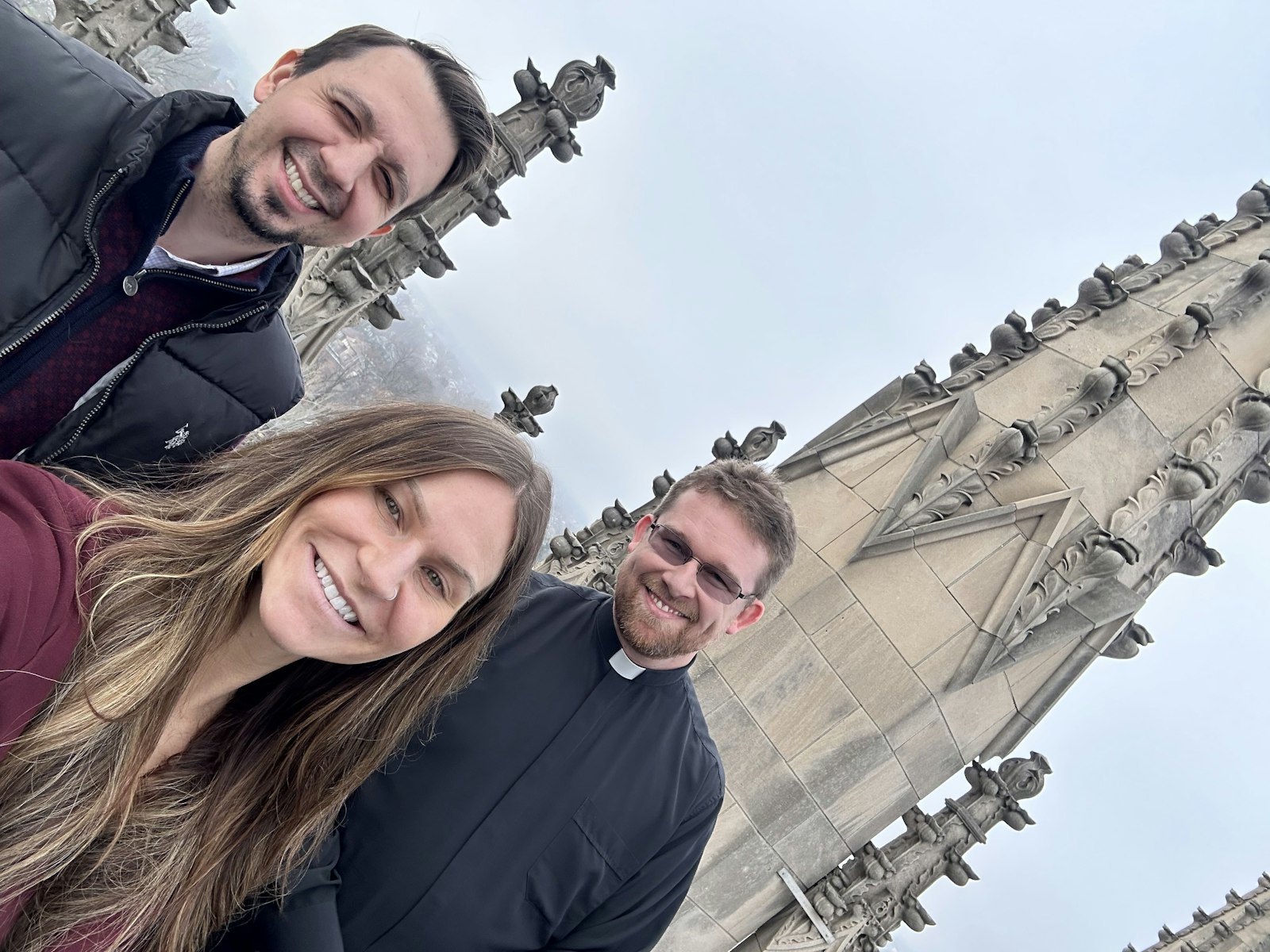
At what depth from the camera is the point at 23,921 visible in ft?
6.37

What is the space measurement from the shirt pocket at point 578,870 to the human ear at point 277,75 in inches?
119

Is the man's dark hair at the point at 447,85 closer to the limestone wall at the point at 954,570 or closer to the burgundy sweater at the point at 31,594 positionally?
the burgundy sweater at the point at 31,594

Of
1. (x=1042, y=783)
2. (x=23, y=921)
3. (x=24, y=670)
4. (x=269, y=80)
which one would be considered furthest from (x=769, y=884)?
(x=269, y=80)

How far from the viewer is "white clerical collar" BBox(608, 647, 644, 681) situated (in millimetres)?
3160

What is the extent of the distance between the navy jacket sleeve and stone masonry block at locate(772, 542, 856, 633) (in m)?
2.11

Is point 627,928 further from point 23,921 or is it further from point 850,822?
point 850,822

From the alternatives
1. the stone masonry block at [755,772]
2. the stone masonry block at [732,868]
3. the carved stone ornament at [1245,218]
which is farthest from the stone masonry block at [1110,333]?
the stone masonry block at [732,868]

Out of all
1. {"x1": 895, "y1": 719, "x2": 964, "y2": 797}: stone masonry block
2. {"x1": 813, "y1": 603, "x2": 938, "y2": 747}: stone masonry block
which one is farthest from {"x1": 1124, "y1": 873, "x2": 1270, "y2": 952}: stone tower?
{"x1": 813, "y1": 603, "x2": 938, "y2": 747}: stone masonry block

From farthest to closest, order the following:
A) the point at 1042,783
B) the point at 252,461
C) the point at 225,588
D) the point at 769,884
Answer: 1. the point at 1042,783
2. the point at 769,884
3. the point at 252,461
4. the point at 225,588

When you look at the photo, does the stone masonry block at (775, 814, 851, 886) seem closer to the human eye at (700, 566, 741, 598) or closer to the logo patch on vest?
the human eye at (700, 566, 741, 598)

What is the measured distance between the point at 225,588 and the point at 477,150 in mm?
1941

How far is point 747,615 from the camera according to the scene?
11.2 ft

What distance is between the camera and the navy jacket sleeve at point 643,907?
117 inches

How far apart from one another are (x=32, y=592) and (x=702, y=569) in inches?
89.8
